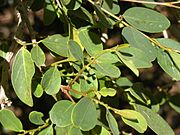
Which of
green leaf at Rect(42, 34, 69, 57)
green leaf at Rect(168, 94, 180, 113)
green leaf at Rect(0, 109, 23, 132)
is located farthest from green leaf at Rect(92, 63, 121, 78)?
green leaf at Rect(168, 94, 180, 113)


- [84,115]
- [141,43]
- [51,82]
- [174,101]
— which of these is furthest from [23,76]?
[174,101]

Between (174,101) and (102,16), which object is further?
(174,101)

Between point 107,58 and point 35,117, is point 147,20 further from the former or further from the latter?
point 35,117

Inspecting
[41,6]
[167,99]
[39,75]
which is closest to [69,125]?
Answer: [39,75]

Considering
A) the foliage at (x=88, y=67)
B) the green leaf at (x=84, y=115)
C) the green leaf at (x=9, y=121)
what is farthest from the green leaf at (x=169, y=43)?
the green leaf at (x=9, y=121)

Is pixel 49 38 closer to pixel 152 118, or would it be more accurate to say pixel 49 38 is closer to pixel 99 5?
pixel 99 5

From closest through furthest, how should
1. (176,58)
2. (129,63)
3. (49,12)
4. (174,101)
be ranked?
(129,63) → (176,58) → (49,12) → (174,101)
